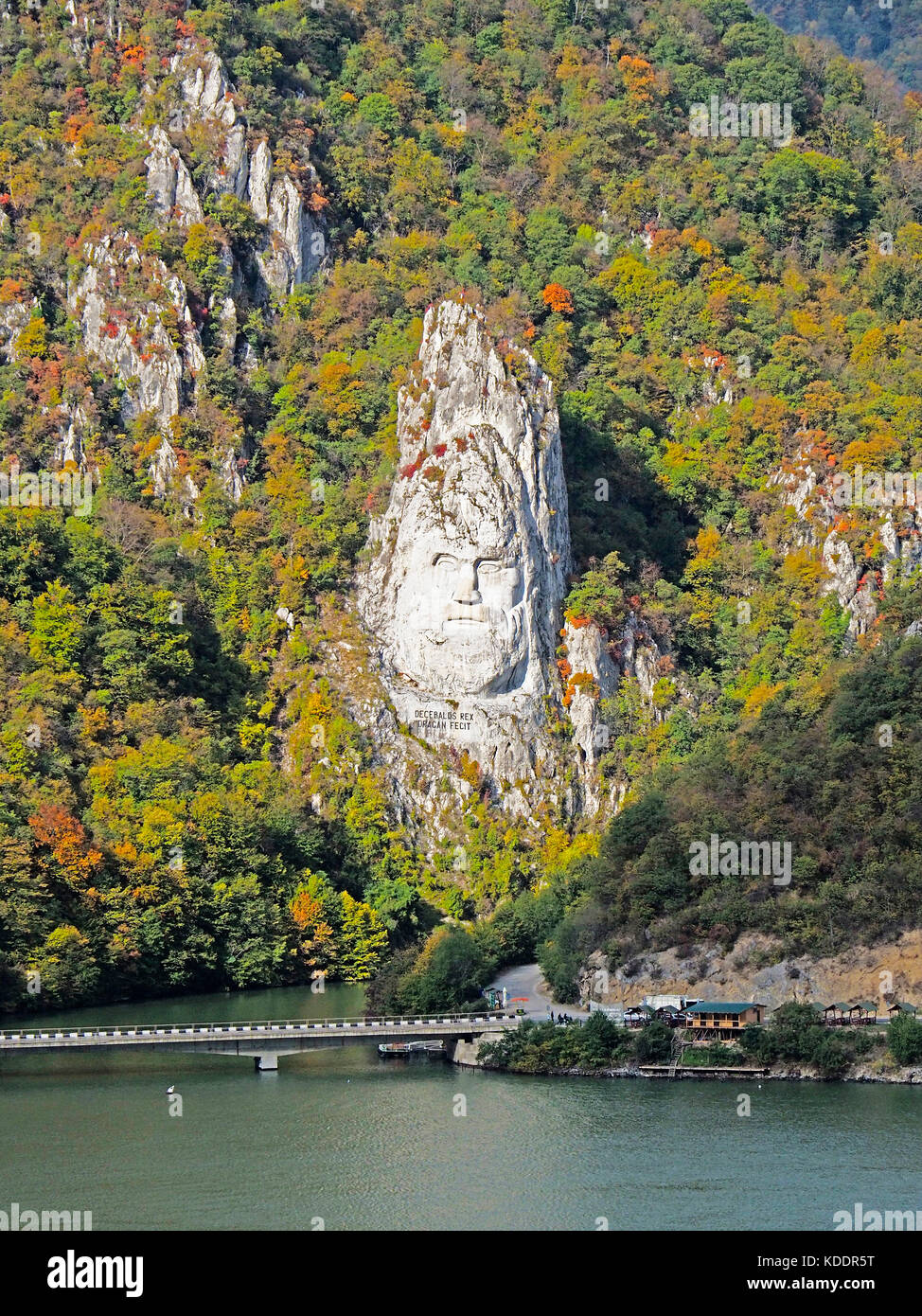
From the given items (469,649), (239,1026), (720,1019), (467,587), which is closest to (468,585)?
(467,587)

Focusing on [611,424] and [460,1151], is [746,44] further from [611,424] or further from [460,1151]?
[460,1151]

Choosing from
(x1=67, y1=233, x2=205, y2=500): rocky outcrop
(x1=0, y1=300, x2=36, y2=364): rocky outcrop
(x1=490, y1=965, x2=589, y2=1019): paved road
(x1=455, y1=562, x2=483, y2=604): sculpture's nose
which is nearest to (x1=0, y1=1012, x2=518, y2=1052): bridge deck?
(x1=490, y1=965, x2=589, y2=1019): paved road

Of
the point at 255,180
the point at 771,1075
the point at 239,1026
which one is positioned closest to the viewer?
the point at 771,1075

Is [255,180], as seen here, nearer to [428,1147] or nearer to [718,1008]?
[718,1008]

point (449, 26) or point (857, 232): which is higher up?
point (449, 26)

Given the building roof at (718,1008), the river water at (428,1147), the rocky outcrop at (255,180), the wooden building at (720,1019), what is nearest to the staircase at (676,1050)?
the wooden building at (720,1019)

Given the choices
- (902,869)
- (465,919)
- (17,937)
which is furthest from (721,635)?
(17,937)

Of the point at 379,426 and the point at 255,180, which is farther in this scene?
the point at 255,180
